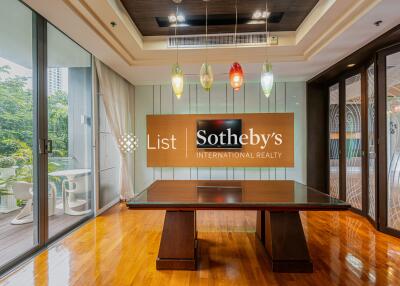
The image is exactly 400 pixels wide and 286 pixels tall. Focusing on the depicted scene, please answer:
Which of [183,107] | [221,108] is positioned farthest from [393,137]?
[183,107]

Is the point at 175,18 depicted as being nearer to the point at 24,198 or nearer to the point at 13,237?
the point at 24,198

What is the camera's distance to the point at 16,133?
2.43m

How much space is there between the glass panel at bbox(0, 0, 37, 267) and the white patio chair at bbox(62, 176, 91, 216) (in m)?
0.73

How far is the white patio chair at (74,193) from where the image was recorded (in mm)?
3408

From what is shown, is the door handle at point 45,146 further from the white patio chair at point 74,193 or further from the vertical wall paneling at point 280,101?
the vertical wall paneling at point 280,101

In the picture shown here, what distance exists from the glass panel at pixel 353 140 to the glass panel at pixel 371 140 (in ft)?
1.00

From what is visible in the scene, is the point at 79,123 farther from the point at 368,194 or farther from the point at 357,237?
the point at 368,194

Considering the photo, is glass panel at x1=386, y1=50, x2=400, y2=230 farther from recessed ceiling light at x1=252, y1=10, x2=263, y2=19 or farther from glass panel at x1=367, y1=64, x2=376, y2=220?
recessed ceiling light at x1=252, y1=10, x2=263, y2=19

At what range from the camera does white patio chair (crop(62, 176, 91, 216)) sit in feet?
11.2

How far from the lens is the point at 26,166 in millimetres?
2568

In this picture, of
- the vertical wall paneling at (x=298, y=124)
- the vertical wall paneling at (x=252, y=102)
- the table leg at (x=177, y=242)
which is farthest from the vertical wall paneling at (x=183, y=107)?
the table leg at (x=177, y=242)

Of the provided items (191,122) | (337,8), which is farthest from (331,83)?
(191,122)

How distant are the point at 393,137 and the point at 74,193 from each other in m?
4.63

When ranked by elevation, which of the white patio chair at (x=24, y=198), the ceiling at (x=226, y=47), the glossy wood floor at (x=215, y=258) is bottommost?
the glossy wood floor at (x=215, y=258)
